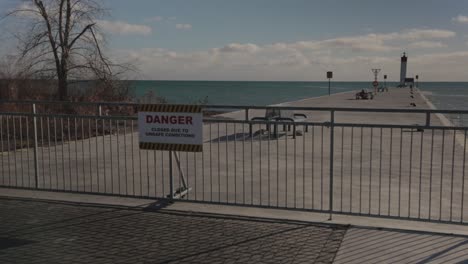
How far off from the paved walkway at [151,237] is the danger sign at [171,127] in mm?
956

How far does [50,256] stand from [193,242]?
1555mm

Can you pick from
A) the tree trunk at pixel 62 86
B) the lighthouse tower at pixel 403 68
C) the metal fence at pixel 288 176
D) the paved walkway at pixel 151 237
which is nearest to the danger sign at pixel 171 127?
the metal fence at pixel 288 176

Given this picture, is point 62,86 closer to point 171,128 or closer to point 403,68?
point 171,128

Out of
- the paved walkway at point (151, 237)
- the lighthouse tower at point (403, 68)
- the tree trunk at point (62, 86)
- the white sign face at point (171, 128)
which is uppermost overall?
the lighthouse tower at point (403, 68)

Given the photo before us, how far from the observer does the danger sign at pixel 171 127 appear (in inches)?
269

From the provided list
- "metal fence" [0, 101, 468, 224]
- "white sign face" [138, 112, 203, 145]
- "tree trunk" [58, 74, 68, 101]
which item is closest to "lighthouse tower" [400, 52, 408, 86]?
"metal fence" [0, 101, 468, 224]

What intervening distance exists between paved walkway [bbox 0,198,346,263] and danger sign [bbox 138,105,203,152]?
96cm

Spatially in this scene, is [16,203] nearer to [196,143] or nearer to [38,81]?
[196,143]

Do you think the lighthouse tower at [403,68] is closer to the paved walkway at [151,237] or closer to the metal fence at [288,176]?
the metal fence at [288,176]

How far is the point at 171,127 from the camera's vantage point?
6.97m

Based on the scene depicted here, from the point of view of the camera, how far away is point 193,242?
5.52 metres

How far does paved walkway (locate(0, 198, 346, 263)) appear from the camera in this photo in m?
5.11

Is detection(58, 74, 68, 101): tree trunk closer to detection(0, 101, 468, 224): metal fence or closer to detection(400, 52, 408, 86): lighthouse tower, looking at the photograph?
detection(0, 101, 468, 224): metal fence

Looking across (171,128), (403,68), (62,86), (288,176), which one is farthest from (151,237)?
(403,68)
